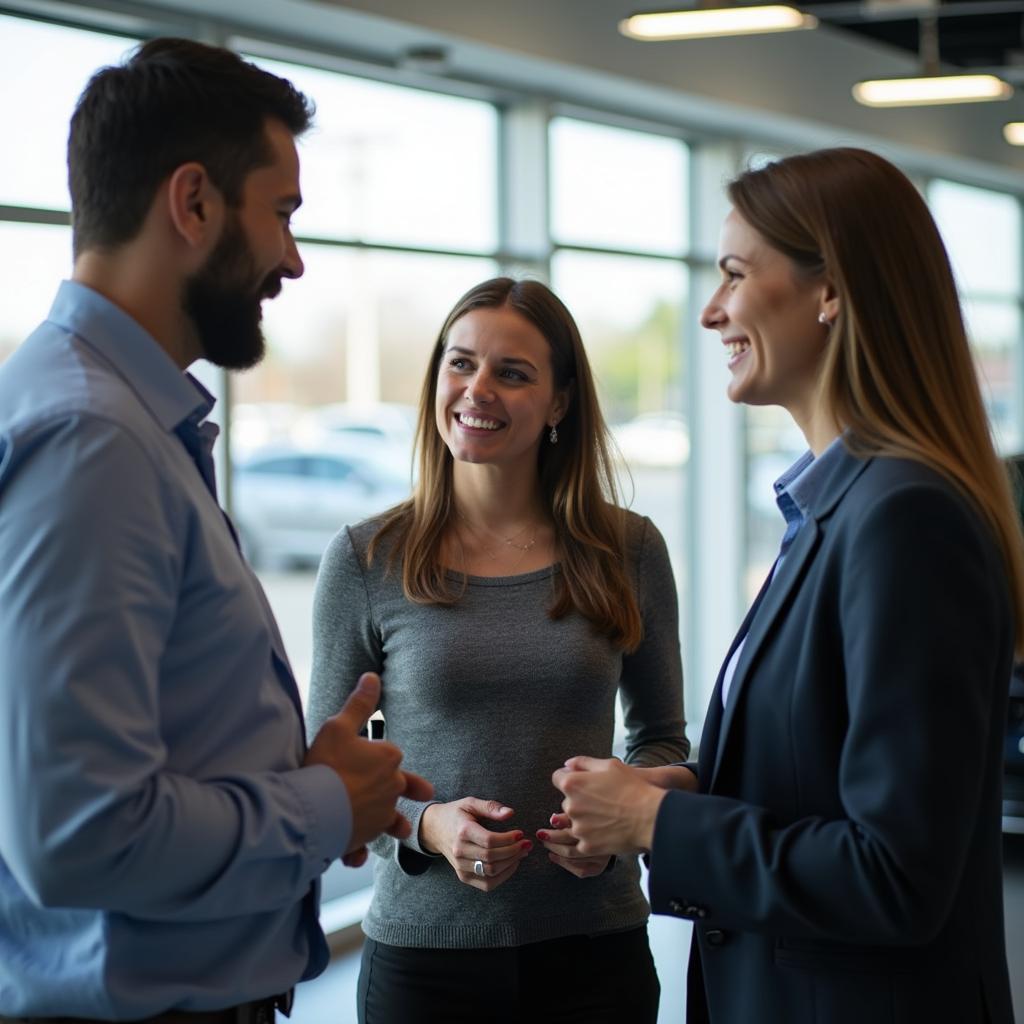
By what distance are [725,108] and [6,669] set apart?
260 inches

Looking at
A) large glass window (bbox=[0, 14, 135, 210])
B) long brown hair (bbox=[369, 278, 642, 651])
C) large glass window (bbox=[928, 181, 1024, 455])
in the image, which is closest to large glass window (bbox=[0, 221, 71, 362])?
large glass window (bbox=[0, 14, 135, 210])

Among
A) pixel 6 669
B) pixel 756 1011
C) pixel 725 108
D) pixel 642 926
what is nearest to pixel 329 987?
pixel 642 926

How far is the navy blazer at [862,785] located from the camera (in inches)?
56.5

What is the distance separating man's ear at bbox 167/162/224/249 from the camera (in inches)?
57.2

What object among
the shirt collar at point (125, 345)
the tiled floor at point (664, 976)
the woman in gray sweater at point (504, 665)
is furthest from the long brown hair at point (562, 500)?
the tiled floor at point (664, 976)

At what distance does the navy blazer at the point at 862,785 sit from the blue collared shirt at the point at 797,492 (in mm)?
31

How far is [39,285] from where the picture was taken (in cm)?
445

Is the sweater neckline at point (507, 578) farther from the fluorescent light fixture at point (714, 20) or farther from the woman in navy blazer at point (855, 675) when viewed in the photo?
the fluorescent light fixture at point (714, 20)

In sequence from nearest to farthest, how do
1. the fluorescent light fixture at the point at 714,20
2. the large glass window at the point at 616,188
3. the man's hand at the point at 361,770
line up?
the man's hand at the point at 361,770
the fluorescent light fixture at the point at 714,20
the large glass window at the point at 616,188

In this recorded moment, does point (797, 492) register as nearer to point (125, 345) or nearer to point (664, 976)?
point (125, 345)

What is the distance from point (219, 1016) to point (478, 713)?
2.69 feet

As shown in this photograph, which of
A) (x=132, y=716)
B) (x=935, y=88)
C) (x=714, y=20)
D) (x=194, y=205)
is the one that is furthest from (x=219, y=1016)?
(x=935, y=88)

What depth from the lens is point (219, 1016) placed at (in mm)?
1490

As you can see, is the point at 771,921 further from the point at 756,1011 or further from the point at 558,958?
the point at 558,958
